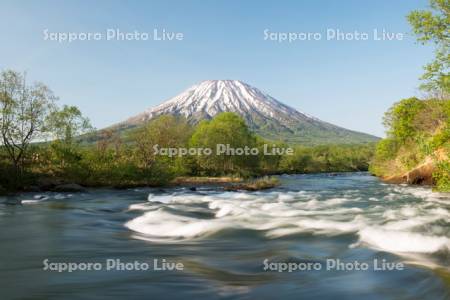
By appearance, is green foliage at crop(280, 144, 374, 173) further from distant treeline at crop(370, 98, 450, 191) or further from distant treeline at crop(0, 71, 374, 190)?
distant treeline at crop(0, 71, 374, 190)

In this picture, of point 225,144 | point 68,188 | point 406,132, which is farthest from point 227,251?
point 225,144

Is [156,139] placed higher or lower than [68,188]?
higher

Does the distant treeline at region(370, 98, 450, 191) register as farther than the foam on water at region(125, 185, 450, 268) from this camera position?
Yes

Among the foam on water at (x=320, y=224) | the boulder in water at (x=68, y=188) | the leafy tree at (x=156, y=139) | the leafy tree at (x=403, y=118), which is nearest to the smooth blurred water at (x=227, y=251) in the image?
the foam on water at (x=320, y=224)

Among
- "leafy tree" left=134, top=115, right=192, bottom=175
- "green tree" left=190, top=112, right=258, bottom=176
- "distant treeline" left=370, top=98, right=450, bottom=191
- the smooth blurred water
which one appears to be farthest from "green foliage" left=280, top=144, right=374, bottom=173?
the smooth blurred water

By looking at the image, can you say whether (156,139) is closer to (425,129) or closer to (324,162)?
→ (425,129)

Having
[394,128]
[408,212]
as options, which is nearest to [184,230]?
[408,212]

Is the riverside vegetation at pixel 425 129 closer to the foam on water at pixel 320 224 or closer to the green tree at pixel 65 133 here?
the foam on water at pixel 320 224

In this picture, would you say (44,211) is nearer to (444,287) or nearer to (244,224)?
(244,224)
